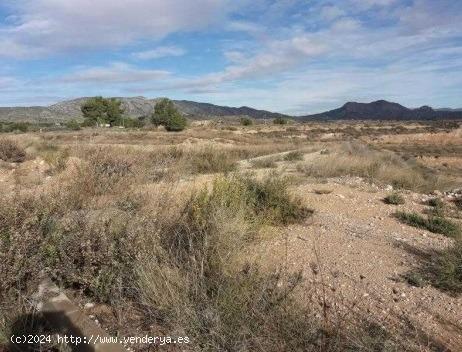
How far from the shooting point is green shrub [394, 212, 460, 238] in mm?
7102

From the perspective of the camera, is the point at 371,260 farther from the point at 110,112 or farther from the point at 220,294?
the point at 110,112

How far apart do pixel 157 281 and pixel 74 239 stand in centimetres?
Result: 121

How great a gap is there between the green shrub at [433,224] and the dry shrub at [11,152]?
46.5 ft

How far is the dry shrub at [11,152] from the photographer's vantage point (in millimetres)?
17312

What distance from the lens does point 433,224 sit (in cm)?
741

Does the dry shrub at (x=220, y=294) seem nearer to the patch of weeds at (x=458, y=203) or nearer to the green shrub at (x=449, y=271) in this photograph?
the green shrub at (x=449, y=271)

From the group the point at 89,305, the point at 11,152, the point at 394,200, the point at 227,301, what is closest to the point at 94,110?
the point at 11,152

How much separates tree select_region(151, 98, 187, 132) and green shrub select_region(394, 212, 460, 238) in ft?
191

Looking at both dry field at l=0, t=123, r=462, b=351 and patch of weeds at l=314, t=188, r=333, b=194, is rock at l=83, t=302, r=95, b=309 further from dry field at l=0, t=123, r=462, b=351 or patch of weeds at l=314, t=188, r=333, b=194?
patch of weeds at l=314, t=188, r=333, b=194

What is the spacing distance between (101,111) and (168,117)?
16973 mm

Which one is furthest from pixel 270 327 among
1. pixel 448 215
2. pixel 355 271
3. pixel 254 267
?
pixel 448 215

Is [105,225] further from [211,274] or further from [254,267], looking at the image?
[254,267]

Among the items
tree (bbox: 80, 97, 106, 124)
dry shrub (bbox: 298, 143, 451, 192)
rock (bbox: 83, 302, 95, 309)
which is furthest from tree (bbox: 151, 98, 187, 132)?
rock (bbox: 83, 302, 95, 309)

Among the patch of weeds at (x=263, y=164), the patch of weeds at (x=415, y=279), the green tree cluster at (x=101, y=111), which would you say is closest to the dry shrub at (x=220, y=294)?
the patch of weeds at (x=415, y=279)
